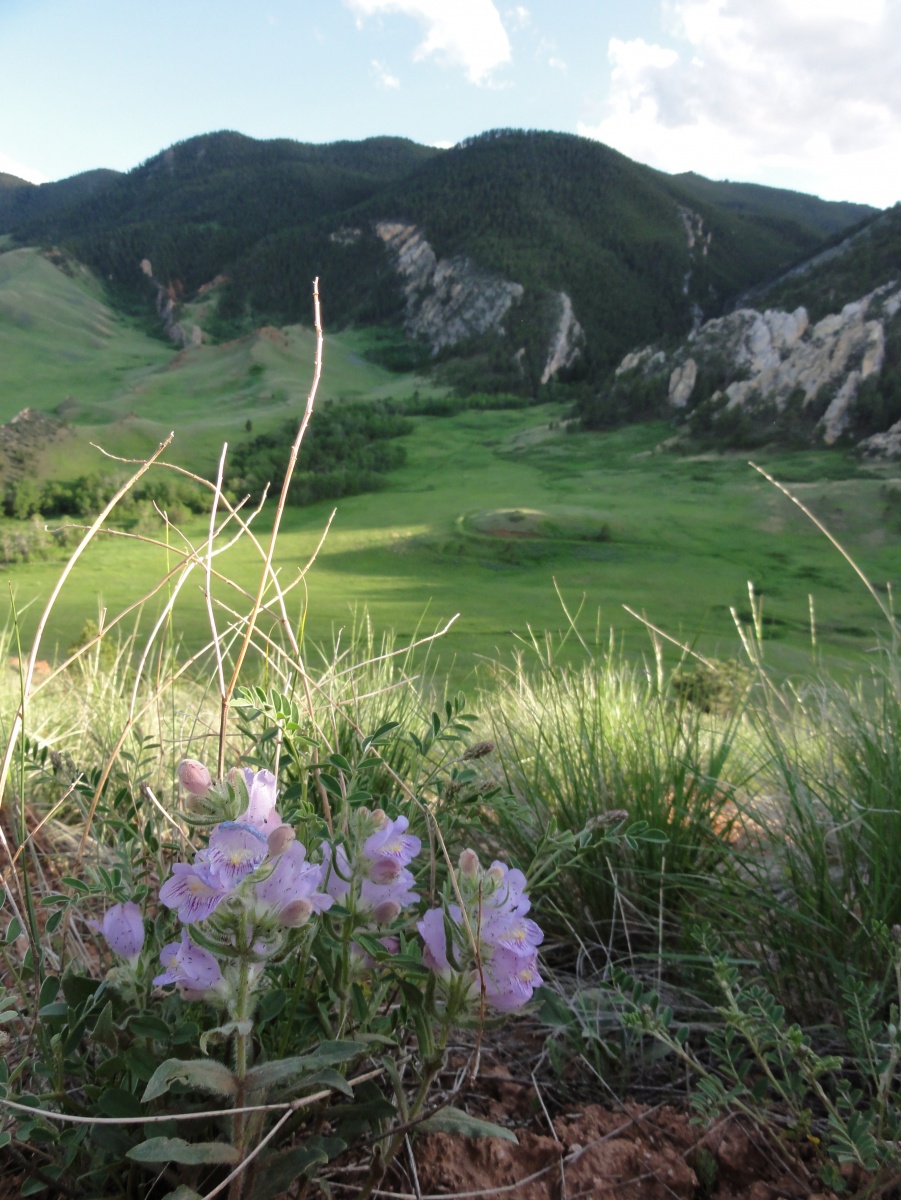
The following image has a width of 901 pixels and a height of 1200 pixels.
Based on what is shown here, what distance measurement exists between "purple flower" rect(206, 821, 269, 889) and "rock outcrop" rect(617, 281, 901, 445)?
11.2 m

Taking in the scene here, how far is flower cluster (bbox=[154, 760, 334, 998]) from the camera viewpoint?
0.42 metres

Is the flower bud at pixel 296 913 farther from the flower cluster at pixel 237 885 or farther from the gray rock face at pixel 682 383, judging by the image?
the gray rock face at pixel 682 383

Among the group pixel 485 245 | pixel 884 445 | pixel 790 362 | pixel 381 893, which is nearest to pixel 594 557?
pixel 884 445

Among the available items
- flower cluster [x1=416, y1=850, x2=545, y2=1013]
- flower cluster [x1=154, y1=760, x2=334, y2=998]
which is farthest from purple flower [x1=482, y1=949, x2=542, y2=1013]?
flower cluster [x1=154, y1=760, x2=334, y2=998]

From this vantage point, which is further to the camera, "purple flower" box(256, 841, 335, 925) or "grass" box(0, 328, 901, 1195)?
"grass" box(0, 328, 901, 1195)

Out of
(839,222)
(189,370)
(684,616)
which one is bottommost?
(684,616)

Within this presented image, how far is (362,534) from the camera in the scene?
8.30 metres

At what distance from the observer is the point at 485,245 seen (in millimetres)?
17797

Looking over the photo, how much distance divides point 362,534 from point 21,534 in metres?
3.82

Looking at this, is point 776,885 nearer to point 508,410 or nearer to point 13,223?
point 508,410

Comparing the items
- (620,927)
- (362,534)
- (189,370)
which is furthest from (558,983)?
(189,370)

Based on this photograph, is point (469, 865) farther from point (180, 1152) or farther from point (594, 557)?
point (594, 557)

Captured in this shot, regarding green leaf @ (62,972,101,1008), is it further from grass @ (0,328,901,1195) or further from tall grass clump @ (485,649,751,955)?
tall grass clump @ (485,649,751,955)

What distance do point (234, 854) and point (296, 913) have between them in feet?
0.17
